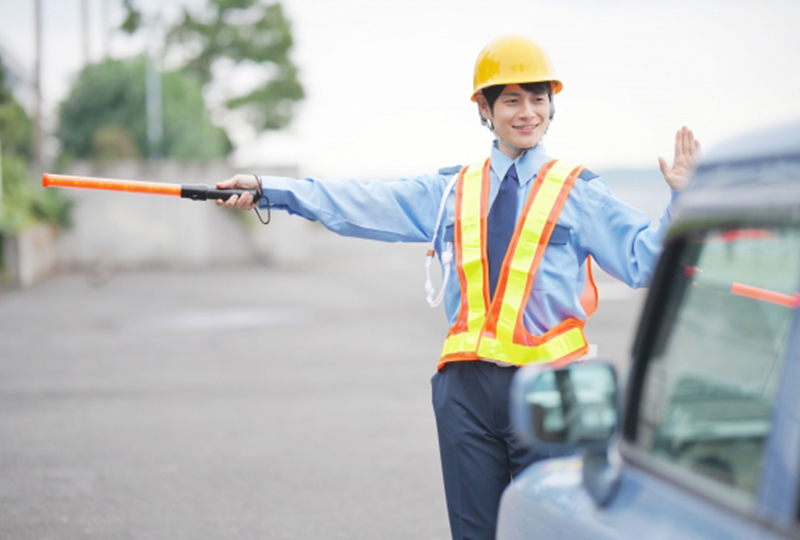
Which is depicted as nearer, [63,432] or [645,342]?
[645,342]

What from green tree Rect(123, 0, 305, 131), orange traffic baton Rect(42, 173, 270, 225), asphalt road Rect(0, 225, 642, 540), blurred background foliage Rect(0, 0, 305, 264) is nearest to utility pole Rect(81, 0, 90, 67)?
blurred background foliage Rect(0, 0, 305, 264)

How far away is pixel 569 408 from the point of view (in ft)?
5.74

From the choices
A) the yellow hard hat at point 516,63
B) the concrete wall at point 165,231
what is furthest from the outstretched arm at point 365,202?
the concrete wall at point 165,231

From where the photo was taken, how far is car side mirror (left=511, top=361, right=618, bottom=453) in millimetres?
1737

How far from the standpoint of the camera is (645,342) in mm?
1709

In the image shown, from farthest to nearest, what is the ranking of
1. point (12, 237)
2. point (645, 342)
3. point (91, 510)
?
point (12, 237)
point (91, 510)
point (645, 342)

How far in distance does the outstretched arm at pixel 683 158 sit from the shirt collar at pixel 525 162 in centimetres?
36

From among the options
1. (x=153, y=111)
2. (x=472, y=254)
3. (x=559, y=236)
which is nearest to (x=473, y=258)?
(x=472, y=254)

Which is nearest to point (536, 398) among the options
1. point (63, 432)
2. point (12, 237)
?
point (63, 432)

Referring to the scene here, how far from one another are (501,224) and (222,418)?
197 inches

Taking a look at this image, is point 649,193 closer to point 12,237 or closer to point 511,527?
point 12,237

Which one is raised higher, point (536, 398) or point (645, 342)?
point (645, 342)

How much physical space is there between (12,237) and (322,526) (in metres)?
14.7

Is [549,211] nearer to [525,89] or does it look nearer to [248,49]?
[525,89]
